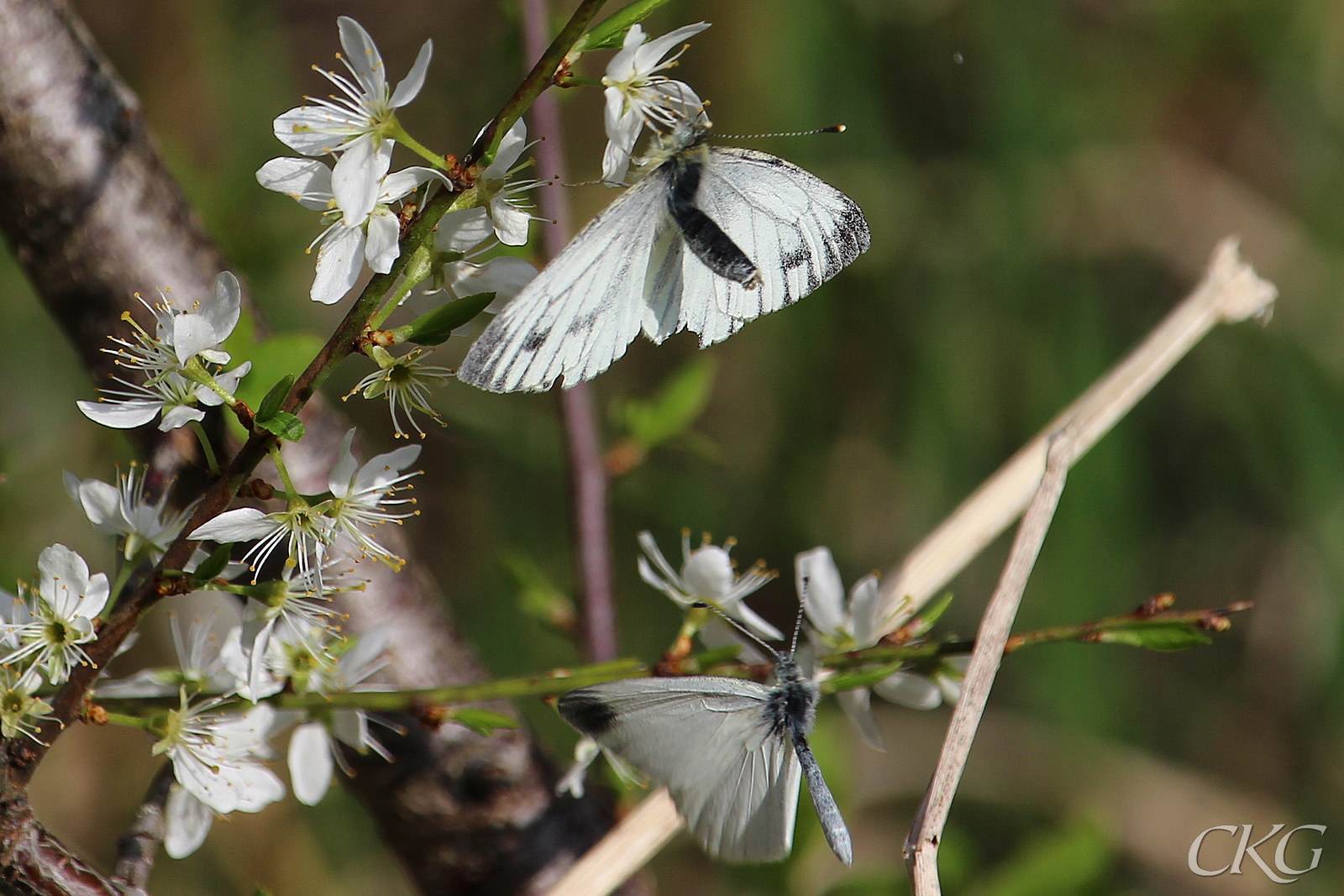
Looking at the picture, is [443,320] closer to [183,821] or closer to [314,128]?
[314,128]

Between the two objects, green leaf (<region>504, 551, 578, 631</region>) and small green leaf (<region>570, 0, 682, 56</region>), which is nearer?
small green leaf (<region>570, 0, 682, 56</region>)

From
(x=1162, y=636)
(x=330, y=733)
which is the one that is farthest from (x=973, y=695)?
(x=330, y=733)

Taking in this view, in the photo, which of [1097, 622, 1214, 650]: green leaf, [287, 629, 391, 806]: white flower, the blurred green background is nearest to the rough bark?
[287, 629, 391, 806]: white flower

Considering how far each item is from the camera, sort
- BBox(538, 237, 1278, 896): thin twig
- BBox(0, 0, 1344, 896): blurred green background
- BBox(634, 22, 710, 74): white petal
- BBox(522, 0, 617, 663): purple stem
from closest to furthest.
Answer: BBox(634, 22, 710, 74): white petal
BBox(538, 237, 1278, 896): thin twig
BBox(522, 0, 617, 663): purple stem
BBox(0, 0, 1344, 896): blurred green background

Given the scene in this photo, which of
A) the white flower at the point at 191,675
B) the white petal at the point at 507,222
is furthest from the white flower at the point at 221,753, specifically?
the white petal at the point at 507,222

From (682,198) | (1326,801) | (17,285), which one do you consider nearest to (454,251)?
(682,198)

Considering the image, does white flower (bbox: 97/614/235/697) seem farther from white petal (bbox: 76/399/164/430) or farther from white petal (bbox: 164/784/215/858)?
white petal (bbox: 76/399/164/430)

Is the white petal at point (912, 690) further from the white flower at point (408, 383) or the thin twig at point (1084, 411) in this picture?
the white flower at point (408, 383)
